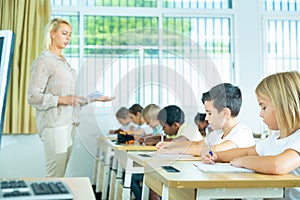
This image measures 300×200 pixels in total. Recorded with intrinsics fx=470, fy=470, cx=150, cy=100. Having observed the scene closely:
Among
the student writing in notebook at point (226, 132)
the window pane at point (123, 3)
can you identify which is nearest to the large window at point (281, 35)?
the window pane at point (123, 3)

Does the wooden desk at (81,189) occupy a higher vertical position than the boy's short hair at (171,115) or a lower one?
lower

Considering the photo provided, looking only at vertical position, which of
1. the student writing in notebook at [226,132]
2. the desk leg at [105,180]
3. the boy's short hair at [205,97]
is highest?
the boy's short hair at [205,97]

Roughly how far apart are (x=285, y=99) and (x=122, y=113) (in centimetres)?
60

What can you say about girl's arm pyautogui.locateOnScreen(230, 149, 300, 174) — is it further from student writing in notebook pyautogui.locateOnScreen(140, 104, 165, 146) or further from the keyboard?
the keyboard

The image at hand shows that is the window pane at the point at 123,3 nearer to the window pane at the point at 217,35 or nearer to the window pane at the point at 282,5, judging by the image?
the window pane at the point at 217,35

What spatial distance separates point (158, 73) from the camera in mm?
1598

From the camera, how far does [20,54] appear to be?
4.23 metres

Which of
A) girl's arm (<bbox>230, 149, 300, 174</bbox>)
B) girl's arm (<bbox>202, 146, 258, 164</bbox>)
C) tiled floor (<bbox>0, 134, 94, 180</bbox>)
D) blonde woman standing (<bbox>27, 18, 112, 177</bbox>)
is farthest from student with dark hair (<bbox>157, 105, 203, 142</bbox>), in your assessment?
tiled floor (<bbox>0, 134, 94, 180</bbox>)

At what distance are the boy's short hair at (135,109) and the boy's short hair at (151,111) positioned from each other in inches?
0.7

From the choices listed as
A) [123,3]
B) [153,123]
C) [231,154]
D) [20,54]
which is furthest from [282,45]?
[153,123]

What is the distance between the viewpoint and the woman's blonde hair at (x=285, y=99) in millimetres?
1723

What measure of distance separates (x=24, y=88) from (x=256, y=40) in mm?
2291

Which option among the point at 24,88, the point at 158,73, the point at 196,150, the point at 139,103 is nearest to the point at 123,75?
the point at 158,73

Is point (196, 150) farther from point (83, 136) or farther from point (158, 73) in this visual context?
point (83, 136)
